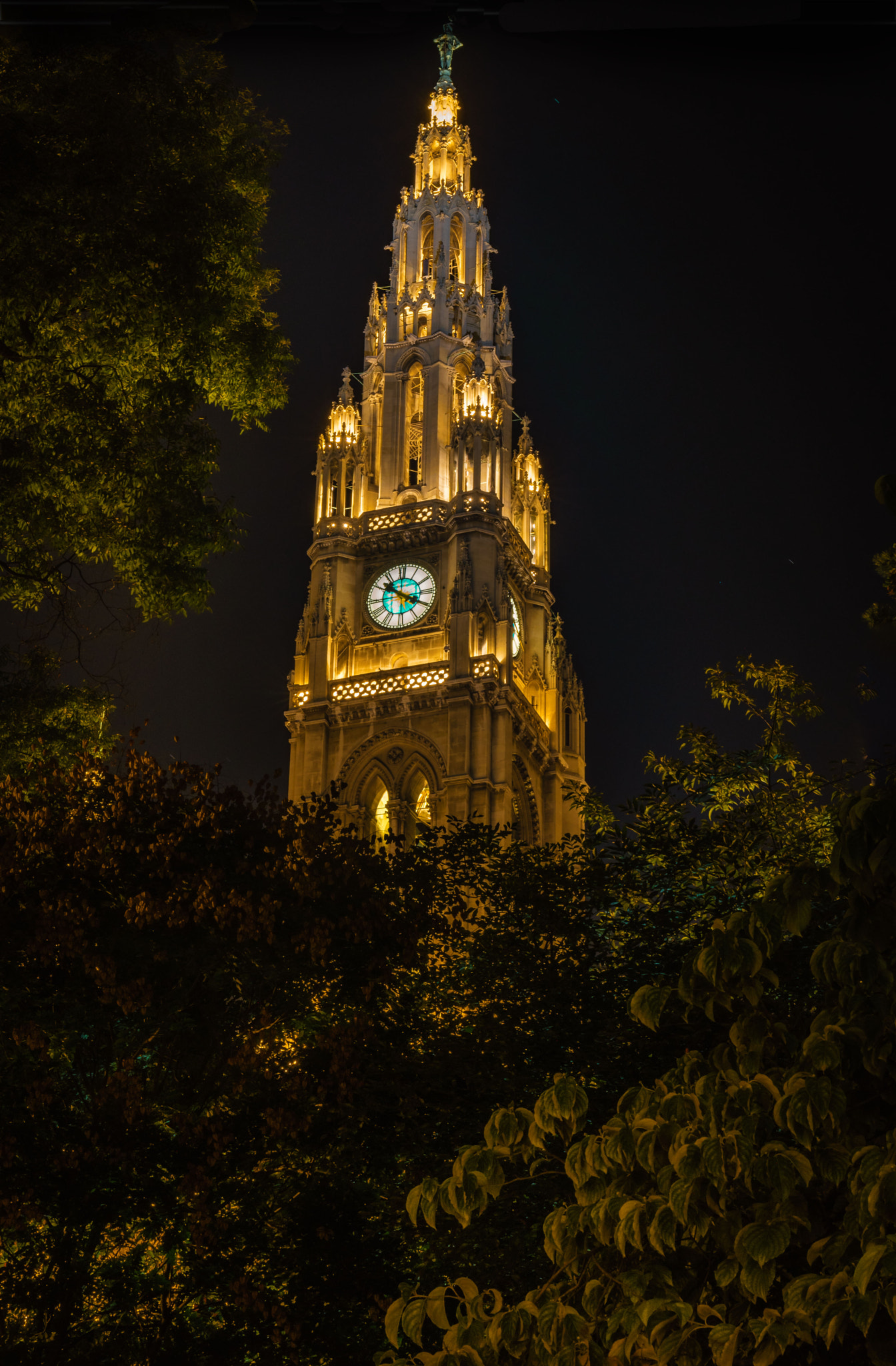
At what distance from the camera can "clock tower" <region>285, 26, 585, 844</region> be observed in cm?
6288

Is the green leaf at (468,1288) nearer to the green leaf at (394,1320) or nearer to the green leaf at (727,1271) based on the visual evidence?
the green leaf at (394,1320)

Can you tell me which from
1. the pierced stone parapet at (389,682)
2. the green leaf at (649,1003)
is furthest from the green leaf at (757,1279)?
the pierced stone parapet at (389,682)

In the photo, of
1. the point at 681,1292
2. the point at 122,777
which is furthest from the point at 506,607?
the point at 681,1292

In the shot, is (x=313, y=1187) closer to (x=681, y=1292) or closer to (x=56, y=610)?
(x=56, y=610)

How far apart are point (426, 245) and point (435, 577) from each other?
20.8 meters

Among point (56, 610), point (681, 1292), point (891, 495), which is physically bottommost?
point (681, 1292)

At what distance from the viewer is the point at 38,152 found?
16078mm

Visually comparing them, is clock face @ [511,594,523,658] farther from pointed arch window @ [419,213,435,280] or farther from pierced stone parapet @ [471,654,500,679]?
pointed arch window @ [419,213,435,280]

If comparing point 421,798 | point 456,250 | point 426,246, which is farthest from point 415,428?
point 421,798

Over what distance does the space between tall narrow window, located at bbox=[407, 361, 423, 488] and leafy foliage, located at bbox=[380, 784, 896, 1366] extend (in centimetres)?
6491

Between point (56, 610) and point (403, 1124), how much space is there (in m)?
7.41

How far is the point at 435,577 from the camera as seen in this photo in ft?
221

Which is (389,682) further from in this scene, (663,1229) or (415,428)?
(663,1229)

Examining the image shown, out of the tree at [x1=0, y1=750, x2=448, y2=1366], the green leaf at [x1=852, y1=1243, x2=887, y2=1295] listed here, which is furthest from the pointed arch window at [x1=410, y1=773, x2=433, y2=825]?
→ the green leaf at [x1=852, y1=1243, x2=887, y2=1295]
